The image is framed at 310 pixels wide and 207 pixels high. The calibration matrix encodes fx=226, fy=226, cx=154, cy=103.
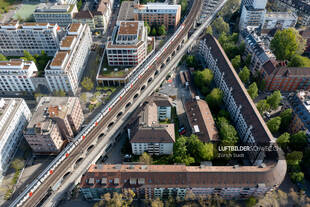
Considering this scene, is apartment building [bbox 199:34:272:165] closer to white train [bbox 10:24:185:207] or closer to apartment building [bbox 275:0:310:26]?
white train [bbox 10:24:185:207]

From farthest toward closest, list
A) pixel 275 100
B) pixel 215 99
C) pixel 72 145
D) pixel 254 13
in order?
pixel 254 13 → pixel 215 99 → pixel 275 100 → pixel 72 145

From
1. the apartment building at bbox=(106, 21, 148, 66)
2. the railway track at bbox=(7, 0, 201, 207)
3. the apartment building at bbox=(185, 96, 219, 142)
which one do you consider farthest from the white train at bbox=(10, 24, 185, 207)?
the apartment building at bbox=(185, 96, 219, 142)

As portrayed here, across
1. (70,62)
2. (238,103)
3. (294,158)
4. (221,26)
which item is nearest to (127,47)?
(70,62)

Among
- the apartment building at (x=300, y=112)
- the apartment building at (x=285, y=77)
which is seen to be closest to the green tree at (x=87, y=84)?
the apartment building at (x=285, y=77)

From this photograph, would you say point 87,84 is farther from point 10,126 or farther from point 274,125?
point 274,125

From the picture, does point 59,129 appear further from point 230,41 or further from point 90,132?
point 230,41

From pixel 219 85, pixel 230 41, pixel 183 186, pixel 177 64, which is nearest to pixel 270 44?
pixel 230 41
